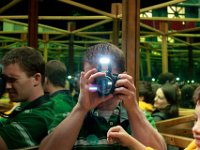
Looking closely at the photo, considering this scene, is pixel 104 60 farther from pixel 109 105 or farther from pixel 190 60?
pixel 190 60

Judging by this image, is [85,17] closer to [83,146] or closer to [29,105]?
[29,105]

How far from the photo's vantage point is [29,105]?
157cm

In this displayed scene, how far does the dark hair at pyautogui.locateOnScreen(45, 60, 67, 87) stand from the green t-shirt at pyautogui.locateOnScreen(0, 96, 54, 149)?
2.85 feet

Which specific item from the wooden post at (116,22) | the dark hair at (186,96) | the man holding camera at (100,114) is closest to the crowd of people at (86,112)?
the man holding camera at (100,114)

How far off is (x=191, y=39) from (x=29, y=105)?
2930 mm

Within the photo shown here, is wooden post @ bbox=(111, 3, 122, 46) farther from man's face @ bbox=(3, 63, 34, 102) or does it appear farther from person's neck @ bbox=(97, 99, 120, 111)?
person's neck @ bbox=(97, 99, 120, 111)

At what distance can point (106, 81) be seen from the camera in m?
1.22

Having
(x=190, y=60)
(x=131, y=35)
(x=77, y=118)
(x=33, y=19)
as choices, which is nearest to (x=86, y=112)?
(x=77, y=118)

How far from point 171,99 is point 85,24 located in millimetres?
1152

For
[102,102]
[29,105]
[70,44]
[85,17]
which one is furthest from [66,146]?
[70,44]

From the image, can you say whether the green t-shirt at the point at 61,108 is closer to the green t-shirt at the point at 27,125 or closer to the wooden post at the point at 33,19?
the green t-shirt at the point at 27,125

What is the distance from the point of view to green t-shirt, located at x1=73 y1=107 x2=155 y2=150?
49.9 inches

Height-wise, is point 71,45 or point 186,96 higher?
point 71,45

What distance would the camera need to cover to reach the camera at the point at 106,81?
121 cm
